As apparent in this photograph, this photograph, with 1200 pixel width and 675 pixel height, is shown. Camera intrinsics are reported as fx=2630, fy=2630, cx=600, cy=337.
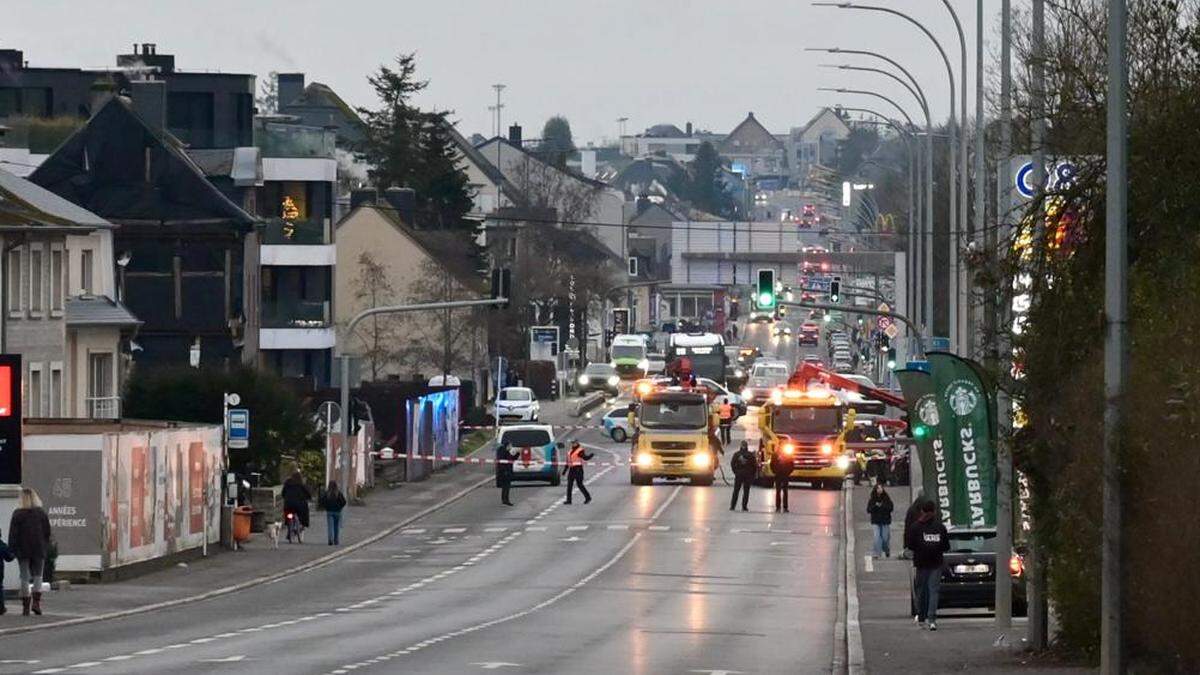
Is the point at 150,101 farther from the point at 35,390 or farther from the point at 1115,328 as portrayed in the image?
the point at 1115,328

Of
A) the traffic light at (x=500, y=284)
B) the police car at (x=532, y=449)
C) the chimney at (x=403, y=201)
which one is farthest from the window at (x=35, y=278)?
the chimney at (x=403, y=201)

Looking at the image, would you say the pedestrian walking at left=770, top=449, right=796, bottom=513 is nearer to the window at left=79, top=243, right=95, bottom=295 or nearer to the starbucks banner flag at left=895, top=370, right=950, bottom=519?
the window at left=79, top=243, right=95, bottom=295

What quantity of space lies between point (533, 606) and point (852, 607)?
451 cm

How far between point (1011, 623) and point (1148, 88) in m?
10.6

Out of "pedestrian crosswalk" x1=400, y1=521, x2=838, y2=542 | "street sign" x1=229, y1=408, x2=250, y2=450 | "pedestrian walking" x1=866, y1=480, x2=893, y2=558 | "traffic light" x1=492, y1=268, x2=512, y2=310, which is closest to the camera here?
"pedestrian walking" x1=866, y1=480, x2=893, y2=558

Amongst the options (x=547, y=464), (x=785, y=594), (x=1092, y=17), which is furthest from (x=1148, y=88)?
(x=547, y=464)

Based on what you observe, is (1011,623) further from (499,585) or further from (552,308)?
(552,308)

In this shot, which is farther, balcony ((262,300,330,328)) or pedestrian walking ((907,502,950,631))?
balcony ((262,300,330,328))

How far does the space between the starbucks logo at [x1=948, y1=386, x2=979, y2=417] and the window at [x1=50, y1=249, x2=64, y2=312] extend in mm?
28638

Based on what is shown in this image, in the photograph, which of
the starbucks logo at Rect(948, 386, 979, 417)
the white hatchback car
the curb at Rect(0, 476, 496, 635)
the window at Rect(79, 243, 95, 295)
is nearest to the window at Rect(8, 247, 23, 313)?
the window at Rect(79, 243, 95, 295)

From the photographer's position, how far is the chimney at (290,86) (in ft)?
495

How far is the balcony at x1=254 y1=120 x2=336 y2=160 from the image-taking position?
274ft

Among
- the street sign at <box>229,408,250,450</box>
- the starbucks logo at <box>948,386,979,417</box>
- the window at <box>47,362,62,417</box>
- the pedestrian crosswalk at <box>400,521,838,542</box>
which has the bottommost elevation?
the pedestrian crosswalk at <box>400,521,838,542</box>

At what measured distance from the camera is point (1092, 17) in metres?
27.2
